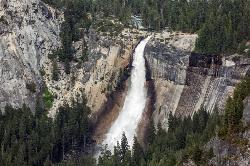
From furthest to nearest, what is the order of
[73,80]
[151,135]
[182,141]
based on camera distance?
[73,80] < [151,135] < [182,141]

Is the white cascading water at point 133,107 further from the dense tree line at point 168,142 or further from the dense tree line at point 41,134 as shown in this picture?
the dense tree line at point 168,142

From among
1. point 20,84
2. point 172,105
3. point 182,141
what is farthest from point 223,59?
point 20,84

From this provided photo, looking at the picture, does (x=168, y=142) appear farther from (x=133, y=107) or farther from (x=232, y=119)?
(x=232, y=119)

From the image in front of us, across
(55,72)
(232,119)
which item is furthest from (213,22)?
(232,119)

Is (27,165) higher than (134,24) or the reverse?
the reverse

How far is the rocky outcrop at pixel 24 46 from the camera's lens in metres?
165

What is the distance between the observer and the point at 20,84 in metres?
166

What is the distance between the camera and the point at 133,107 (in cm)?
16662

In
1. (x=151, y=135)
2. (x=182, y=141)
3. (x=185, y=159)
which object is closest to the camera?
(x=185, y=159)

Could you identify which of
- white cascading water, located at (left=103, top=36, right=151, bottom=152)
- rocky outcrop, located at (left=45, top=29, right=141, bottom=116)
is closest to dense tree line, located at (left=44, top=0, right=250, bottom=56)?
rocky outcrop, located at (left=45, top=29, right=141, bottom=116)

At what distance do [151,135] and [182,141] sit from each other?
12011 mm

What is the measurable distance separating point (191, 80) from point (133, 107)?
19657mm

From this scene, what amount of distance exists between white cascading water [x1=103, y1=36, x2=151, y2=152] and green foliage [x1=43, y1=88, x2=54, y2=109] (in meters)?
19.2

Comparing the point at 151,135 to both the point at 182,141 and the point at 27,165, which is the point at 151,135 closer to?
the point at 182,141
